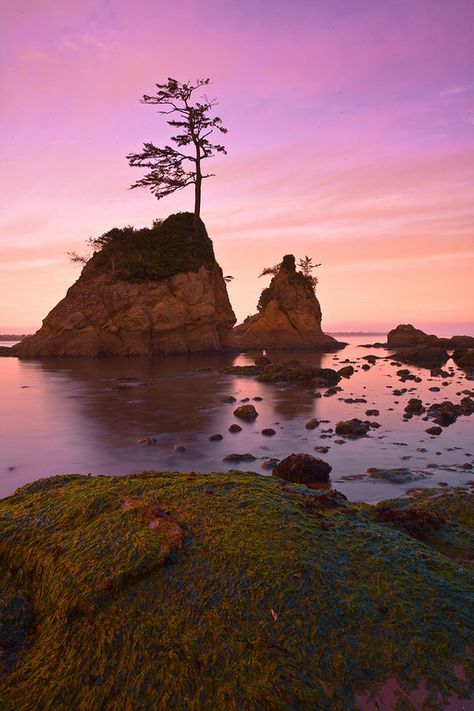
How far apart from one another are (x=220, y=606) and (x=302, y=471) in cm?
514

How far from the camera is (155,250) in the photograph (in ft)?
155

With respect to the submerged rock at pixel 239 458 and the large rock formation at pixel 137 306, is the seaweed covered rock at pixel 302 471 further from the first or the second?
the large rock formation at pixel 137 306

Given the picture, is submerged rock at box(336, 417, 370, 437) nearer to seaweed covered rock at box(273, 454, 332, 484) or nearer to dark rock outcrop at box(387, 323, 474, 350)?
seaweed covered rock at box(273, 454, 332, 484)

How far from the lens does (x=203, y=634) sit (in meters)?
3.14

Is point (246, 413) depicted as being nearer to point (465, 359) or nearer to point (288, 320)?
point (465, 359)

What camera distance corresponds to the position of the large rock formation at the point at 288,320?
63.2 m

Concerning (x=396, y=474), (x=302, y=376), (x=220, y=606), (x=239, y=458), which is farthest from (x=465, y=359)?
(x=220, y=606)

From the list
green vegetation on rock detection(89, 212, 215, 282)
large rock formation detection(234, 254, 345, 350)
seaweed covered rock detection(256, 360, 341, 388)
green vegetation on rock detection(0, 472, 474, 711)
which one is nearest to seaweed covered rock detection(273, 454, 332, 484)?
green vegetation on rock detection(0, 472, 474, 711)

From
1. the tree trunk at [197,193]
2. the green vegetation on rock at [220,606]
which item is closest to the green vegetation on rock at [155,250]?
the tree trunk at [197,193]

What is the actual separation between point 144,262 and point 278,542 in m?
44.0

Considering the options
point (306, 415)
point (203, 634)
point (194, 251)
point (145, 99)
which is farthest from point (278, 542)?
point (145, 99)

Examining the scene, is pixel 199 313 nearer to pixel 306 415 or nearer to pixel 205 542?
pixel 306 415

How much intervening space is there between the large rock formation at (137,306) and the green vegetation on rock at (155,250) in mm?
99

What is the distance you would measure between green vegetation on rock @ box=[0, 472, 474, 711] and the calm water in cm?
395
